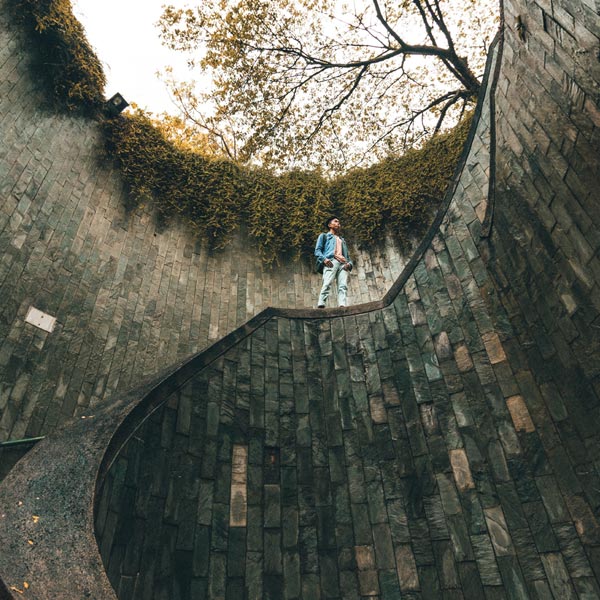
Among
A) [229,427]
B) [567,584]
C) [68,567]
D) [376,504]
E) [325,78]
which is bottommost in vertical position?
[567,584]

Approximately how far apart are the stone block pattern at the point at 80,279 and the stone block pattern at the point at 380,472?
2504mm

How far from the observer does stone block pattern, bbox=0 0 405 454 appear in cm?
532

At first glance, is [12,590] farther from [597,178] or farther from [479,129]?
[479,129]

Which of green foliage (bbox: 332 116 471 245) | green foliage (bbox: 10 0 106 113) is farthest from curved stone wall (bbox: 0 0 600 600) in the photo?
green foliage (bbox: 10 0 106 113)

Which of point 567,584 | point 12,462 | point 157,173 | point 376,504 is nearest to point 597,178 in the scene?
point 567,584

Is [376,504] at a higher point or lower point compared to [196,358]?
lower

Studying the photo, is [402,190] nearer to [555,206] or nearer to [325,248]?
[325,248]

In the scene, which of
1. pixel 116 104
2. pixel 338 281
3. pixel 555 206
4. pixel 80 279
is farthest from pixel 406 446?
pixel 116 104

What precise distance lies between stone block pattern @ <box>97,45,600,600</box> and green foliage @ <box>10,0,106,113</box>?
5.52 meters

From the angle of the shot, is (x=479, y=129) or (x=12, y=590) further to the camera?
(x=479, y=129)

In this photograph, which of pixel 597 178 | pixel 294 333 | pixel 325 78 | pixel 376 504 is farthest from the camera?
pixel 325 78

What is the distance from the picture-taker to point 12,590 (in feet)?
6.49

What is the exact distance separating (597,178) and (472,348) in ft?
5.49

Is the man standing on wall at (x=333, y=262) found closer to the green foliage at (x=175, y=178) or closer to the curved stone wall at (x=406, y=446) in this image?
the curved stone wall at (x=406, y=446)
